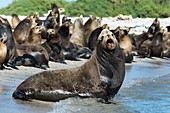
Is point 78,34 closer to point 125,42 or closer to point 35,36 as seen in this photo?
point 125,42

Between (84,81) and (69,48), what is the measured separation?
26.0 feet

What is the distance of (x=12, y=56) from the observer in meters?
12.7

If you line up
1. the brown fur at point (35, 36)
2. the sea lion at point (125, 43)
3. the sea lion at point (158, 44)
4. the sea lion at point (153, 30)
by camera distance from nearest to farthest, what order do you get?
the brown fur at point (35, 36) → the sea lion at point (125, 43) → the sea lion at point (158, 44) → the sea lion at point (153, 30)

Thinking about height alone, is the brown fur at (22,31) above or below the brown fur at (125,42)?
above

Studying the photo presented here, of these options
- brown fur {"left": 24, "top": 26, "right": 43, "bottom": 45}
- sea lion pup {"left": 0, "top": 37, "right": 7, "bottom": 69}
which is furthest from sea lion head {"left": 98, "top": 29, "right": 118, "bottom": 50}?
brown fur {"left": 24, "top": 26, "right": 43, "bottom": 45}

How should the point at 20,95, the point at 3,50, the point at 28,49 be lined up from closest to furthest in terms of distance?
the point at 20,95 < the point at 3,50 < the point at 28,49

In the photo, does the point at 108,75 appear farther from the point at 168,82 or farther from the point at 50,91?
the point at 168,82

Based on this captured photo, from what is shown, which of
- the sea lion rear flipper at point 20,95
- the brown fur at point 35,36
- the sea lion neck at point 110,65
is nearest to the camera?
the sea lion rear flipper at point 20,95

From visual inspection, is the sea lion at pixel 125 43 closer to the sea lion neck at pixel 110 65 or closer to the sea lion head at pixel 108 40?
the sea lion neck at pixel 110 65

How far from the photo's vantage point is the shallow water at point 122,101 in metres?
7.57

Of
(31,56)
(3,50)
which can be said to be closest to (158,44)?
(31,56)

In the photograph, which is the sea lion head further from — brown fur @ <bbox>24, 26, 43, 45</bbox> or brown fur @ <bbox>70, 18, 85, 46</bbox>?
brown fur @ <bbox>70, 18, 85, 46</bbox>

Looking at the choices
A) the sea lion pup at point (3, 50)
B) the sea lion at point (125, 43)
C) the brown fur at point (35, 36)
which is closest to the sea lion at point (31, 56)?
the sea lion pup at point (3, 50)

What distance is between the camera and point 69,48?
16234 millimetres
